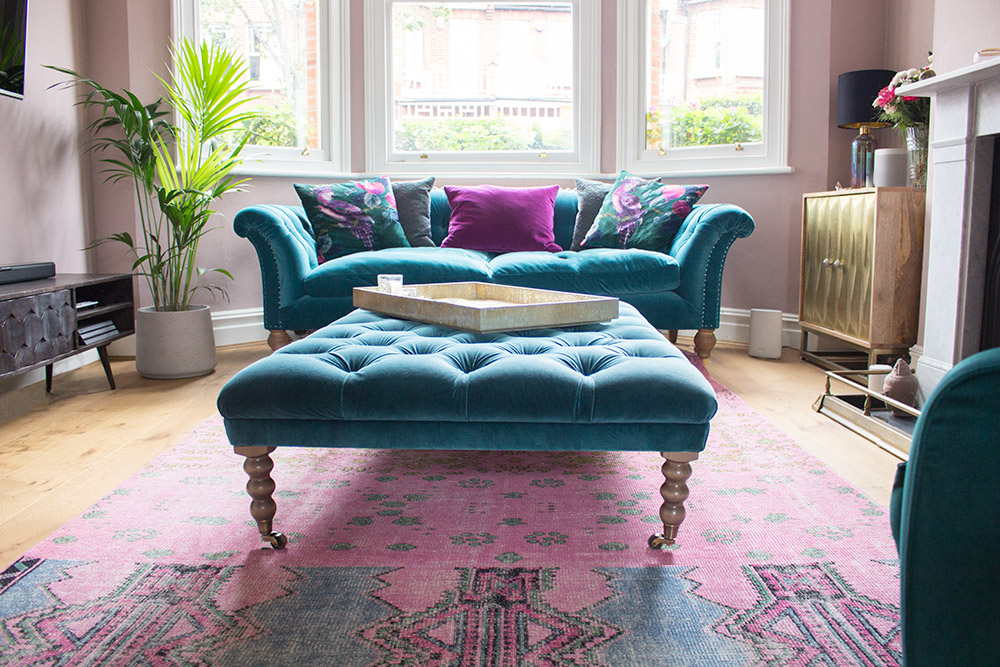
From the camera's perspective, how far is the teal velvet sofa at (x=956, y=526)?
2.50ft

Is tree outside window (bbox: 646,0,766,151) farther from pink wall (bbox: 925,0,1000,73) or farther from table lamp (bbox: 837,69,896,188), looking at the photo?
pink wall (bbox: 925,0,1000,73)

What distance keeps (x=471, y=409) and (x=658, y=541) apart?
0.49m

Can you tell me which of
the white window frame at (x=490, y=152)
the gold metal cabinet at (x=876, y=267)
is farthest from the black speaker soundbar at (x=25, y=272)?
the gold metal cabinet at (x=876, y=267)

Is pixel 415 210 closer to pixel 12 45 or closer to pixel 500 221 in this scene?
pixel 500 221

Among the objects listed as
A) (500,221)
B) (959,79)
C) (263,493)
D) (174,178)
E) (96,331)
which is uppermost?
(959,79)

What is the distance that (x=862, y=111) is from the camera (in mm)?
3586

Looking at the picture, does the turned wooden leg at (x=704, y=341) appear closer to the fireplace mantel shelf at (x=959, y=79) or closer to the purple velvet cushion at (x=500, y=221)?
the purple velvet cushion at (x=500, y=221)

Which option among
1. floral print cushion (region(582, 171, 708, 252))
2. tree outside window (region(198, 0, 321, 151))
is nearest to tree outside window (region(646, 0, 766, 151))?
floral print cushion (region(582, 171, 708, 252))

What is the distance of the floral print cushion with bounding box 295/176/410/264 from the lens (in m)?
3.71

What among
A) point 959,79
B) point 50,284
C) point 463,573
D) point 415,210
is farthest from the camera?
point 415,210

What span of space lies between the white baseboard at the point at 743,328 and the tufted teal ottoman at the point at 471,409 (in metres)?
2.70

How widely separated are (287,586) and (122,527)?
1.73 feet

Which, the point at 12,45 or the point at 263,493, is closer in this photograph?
the point at 263,493

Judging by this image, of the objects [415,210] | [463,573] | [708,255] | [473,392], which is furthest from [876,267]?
[463,573]
